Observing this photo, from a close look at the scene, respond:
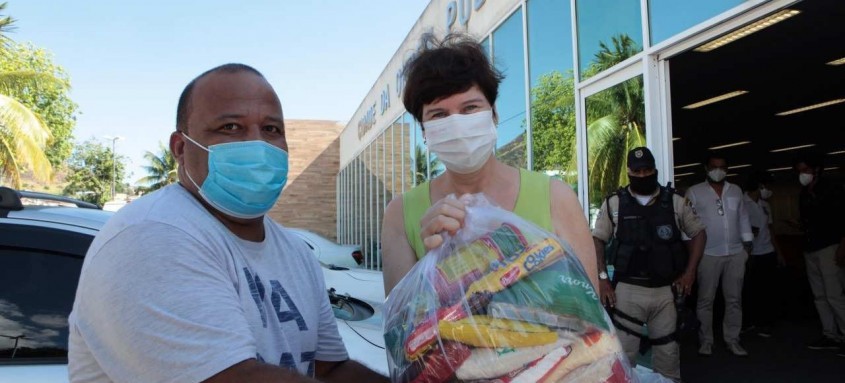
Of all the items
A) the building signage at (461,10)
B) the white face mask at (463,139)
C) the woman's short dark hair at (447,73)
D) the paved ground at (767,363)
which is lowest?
the paved ground at (767,363)

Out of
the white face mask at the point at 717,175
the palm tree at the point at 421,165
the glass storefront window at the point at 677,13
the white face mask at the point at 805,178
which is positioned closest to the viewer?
the glass storefront window at the point at 677,13

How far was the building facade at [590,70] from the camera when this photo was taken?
14.2 ft

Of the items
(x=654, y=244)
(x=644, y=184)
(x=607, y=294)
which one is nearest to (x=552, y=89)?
(x=644, y=184)

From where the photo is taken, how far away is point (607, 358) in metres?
1.03

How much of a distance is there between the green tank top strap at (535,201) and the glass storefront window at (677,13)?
3.13m

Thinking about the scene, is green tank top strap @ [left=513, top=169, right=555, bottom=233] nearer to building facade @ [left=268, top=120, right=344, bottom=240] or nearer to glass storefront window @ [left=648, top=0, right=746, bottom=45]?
glass storefront window @ [left=648, top=0, right=746, bottom=45]

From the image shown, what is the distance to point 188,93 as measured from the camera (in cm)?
133

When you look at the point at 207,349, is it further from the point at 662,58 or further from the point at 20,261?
the point at 662,58

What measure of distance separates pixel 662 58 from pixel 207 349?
4.47 meters

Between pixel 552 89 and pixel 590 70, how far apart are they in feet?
2.26

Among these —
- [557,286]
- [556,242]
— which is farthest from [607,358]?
[556,242]

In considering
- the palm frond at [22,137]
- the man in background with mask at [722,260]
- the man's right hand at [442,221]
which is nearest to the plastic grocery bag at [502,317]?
the man's right hand at [442,221]

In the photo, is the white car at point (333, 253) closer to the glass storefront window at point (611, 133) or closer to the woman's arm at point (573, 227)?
the glass storefront window at point (611, 133)

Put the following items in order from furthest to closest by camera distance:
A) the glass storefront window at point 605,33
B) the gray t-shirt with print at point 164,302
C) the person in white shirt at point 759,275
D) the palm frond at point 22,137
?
the palm frond at point 22,137, the person in white shirt at point 759,275, the glass storefront window at point 605,33, the gray t-shirt with print at point 164,302
